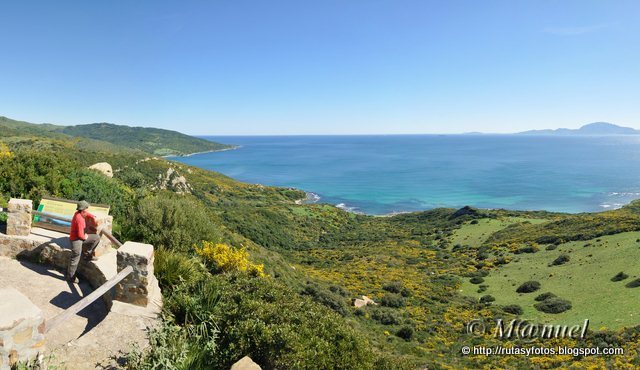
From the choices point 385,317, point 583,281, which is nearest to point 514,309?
point 583,281

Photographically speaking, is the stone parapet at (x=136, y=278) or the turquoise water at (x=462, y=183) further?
the turquoise water at (x=462, y=183)

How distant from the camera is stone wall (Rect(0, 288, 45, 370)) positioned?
155 inches

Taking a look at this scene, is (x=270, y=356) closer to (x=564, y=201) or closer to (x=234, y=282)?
(x=234, y=282)

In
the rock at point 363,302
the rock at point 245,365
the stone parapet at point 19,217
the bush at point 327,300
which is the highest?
the stone parapet at point 19,217

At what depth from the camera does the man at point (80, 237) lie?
7.27 metres

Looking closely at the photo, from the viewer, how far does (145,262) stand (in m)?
6.34

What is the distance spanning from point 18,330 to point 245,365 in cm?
290

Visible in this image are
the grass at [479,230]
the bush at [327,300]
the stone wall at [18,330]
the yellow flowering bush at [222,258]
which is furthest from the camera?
the grass at [479,230]

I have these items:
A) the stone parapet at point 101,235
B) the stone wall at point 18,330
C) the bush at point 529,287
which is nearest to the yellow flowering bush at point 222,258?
the stone parapet at point 101,235

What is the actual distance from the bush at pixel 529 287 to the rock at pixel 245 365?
104ft

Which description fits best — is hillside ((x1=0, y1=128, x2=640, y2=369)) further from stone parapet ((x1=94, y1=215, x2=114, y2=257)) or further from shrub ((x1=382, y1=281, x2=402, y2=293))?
stone parapet ((x1=94, y1=215, x2=114, y2=257))

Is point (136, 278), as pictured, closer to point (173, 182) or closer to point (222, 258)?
point (222, 258)

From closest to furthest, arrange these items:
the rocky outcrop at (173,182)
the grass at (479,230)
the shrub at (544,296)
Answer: the shrub at (544,296) → the grass at (479,230) → the rocky outcrop at (173,182)

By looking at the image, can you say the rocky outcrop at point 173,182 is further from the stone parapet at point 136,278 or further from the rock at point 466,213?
the stone parapet at point 136,278
